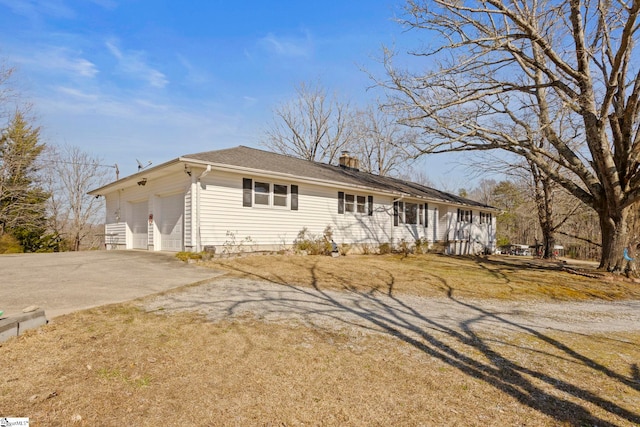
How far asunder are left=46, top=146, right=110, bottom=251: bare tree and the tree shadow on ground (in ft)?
87.9

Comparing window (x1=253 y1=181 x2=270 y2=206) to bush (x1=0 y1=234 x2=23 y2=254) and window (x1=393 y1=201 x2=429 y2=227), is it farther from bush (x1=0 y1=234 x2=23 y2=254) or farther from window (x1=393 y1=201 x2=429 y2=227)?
bush (x1=0 y1=234 x2=23 y2=254)

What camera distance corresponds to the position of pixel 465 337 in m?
4.43

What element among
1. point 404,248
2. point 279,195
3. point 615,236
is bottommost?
point 404,248

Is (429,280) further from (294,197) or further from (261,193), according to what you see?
(261,193)

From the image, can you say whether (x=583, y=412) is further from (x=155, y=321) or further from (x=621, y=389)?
(x=155, y=321)

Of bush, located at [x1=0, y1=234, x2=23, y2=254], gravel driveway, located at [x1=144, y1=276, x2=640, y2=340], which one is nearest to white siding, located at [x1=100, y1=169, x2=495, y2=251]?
gravel driveway, located at [x1=144, y1=276, x2=640, y2=340]

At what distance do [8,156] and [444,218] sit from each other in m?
26.1

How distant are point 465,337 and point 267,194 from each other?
9034 mm

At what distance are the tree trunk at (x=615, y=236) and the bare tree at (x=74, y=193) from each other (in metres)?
31.4

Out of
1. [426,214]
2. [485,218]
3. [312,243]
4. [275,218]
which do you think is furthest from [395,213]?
[485,218]

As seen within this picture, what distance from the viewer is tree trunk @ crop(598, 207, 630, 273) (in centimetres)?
1071

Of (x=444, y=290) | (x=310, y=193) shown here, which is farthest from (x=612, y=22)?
(x=310, y=193)

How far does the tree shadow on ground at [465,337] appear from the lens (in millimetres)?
2846

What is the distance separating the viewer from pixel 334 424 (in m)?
2.42
